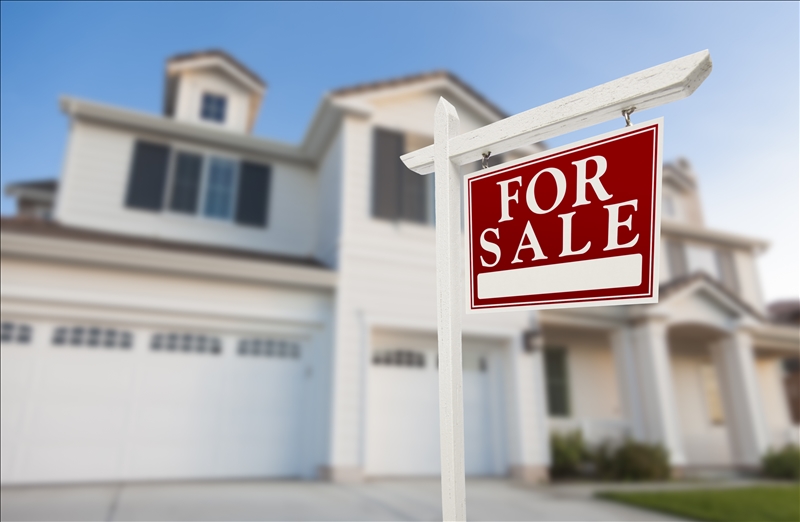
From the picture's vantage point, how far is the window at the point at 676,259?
13188 millimetres

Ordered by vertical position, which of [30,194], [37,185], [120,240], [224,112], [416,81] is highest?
[224,112]

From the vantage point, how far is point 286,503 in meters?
A: 5.43

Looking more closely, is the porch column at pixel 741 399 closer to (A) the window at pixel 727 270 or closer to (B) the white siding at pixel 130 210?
(A) the window at pixel 727 270

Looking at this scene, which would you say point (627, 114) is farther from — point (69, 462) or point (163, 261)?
point (69, 462)

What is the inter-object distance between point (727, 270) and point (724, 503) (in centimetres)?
959

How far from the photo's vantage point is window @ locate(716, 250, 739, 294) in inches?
549

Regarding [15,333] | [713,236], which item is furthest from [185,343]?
[713,236]

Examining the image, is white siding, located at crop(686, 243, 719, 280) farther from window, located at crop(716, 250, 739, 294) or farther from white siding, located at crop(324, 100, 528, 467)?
white siding, located at crop(324, 100, 528, 467)

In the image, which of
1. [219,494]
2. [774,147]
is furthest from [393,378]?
[774,147]

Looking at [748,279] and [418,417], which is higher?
[748,279]

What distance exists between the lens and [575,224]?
2.20m

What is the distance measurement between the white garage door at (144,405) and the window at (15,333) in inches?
0.4

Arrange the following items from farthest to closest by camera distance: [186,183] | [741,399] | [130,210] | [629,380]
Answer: [741,399]
[629,380]
[186,183]
[130,210]

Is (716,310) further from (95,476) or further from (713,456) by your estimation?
(95,476)
